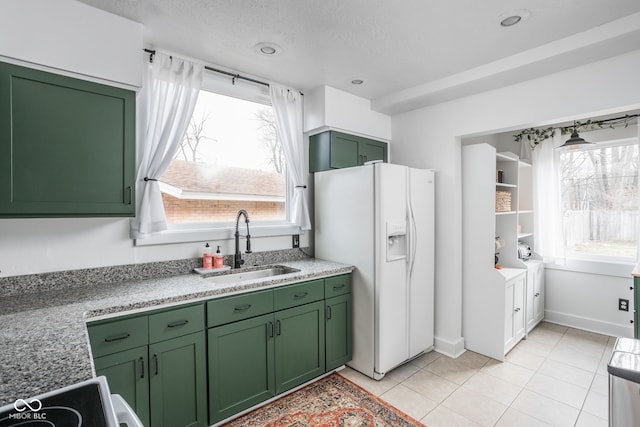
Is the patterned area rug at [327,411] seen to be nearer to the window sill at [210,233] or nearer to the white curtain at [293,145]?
the window sill at [210,233]

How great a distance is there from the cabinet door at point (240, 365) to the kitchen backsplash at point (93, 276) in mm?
696

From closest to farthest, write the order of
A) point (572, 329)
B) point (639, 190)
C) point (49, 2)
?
point (49, 2) → point (639, 190) → point (572, 329)

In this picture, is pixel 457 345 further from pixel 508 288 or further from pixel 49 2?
pixel 49 2

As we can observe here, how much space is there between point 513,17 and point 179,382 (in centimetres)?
302

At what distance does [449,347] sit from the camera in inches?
125

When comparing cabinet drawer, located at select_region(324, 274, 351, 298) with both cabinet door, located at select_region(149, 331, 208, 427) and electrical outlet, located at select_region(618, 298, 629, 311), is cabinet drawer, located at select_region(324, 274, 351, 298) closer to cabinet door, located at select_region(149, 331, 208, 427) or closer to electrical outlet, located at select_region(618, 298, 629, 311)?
cabinet door, located at select_region(149, 331, 208, 427)

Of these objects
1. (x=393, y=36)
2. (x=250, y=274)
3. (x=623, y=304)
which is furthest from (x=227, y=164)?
(x=623, y=304)

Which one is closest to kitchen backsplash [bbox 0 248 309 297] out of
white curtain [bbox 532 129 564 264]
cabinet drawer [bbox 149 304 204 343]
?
cabinet drawer [bbox 149 304 204 343]

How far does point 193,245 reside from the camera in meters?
2.57

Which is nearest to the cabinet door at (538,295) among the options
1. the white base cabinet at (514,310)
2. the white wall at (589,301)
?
the white wall at (589,301)

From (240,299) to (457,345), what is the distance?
2272 millimetres

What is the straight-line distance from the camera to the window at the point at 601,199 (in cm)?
352

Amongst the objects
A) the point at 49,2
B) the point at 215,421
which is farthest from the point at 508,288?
the point at 49,2

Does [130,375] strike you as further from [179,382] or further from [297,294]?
[297,294]
